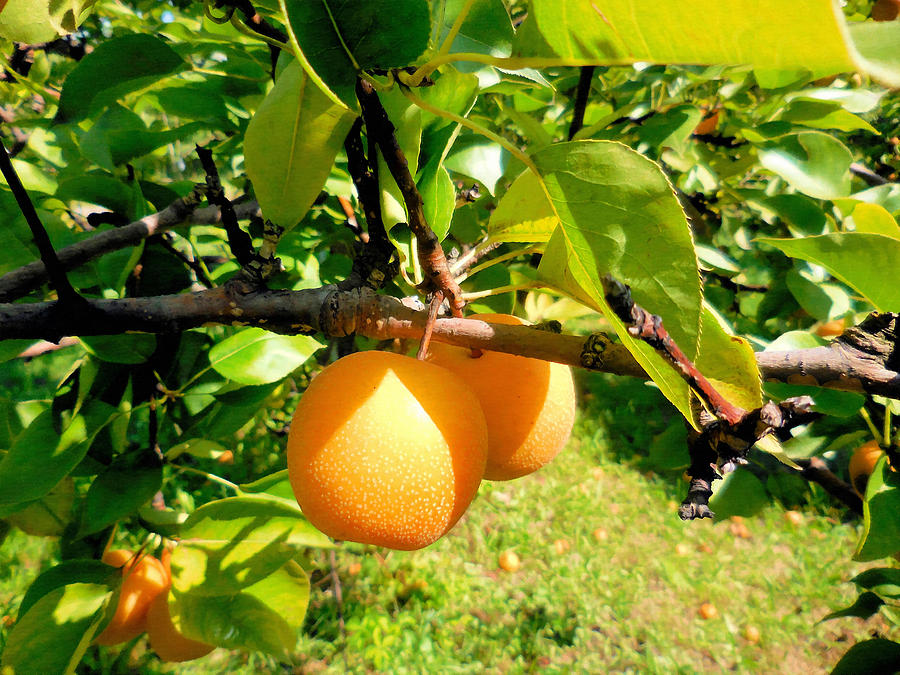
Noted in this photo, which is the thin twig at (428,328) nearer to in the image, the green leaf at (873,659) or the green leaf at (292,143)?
the green leaf at (292,143)

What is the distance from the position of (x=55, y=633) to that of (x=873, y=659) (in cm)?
187

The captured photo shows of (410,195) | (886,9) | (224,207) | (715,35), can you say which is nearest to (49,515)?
(224,207)

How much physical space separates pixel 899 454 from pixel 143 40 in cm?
161

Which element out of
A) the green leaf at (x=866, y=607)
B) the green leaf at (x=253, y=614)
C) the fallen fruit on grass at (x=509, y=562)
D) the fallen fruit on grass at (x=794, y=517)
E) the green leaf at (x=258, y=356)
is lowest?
the fallen fruit on grass at (x=794, y=517)

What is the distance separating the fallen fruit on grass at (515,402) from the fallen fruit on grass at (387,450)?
10 centimetres

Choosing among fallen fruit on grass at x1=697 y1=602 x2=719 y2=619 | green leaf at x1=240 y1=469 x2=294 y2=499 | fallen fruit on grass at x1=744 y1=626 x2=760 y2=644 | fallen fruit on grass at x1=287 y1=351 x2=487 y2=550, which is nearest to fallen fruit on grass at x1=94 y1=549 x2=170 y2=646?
green leaf at x1=240 y1=469 x2=294 y2=499

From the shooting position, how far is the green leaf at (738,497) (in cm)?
148

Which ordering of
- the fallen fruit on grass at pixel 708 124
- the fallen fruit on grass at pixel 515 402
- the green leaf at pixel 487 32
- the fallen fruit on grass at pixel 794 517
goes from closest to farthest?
the green leaf at pixel 487 32
the fallen fruit on grass at pixel 515 402
the fallen fruit on grass at pixel 708 124
the fallen fruit on grass at pixel 794 517

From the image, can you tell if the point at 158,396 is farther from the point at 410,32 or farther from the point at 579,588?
the point at 579,588

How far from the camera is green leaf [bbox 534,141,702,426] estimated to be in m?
A: 0.43

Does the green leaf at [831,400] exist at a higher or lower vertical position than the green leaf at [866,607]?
higher

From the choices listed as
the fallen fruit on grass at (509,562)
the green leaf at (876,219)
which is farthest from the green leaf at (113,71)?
the fallen fruit on grass at (509,562)

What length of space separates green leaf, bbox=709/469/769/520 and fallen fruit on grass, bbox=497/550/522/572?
161 centimetres

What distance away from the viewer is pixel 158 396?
122 centimetres
